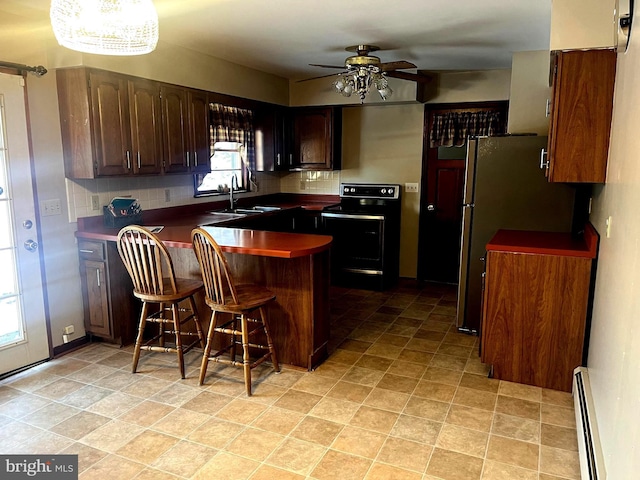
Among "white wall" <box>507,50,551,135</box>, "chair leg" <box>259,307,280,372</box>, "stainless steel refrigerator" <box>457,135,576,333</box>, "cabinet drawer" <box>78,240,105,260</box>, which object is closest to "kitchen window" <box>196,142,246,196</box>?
"cabinet drawer" <box>78,240,105,260</box>

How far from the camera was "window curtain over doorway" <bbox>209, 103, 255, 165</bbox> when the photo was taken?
466cm

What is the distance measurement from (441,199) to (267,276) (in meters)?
2.90

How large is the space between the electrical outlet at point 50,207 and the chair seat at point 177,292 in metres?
0.95

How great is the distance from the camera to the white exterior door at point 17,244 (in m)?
3.07

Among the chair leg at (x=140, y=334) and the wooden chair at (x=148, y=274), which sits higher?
the wooden chair at (x=148, y=274)

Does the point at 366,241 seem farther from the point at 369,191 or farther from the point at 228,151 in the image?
the point at 228,151

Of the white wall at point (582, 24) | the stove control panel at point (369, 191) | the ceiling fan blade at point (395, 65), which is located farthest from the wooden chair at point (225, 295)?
the stove control panel at point (369, 191)

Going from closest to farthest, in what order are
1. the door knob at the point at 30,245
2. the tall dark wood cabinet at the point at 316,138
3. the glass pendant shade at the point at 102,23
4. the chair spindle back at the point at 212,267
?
the glass pendant shade at the point at 102,23, the chair spindle back at the point at 212,267, the door knob at the point at 30,245, the tall dark wood cabinet at the point at 316,138

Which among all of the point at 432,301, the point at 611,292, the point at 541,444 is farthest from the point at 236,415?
the point at 432,301

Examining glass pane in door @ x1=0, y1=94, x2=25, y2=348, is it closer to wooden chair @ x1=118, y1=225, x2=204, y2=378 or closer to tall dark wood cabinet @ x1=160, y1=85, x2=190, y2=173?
wooden chair @ x1=118, y1=225, x2=204, y2=378

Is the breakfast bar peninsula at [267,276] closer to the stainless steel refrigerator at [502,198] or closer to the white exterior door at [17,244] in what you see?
the white exterior door at [17,244]

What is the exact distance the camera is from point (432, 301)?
15.9 ft

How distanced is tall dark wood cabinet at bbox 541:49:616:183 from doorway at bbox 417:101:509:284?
8.30 ft

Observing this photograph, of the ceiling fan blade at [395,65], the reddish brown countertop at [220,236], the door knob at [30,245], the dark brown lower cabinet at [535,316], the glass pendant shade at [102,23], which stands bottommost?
the dark brown lower cabinet at [535,316]
